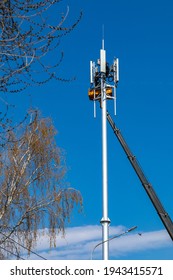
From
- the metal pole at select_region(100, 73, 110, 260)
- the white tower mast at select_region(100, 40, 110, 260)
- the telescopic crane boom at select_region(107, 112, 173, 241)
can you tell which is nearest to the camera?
the metal pole at select_region(100, 73, 110, 260)

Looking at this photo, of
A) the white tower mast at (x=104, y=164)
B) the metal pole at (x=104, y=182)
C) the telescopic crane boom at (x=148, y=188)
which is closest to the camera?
the metal pole at (x=104, y=182)

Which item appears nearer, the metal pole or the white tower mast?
the metal pole

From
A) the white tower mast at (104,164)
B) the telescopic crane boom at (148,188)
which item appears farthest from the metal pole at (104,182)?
the telescopic crane boom at (148,188)

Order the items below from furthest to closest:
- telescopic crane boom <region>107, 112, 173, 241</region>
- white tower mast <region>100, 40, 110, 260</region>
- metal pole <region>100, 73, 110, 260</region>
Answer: telescopic crane boom <region>107, 112, 173, 241</region> < white tower mast <region>100, 40, 110, 260</region> < metal pole <region>100, 73, 110, 260</region>

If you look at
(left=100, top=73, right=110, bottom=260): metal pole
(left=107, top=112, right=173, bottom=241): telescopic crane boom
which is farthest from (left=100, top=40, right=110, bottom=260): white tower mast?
(left=107, top=112, right=173, bottom=241): telescopic crane boom

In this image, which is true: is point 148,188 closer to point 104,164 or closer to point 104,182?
point 104,182

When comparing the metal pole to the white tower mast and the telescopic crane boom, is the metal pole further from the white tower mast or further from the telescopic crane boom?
the telescopic crane boom

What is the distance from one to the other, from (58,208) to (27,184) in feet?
4.83

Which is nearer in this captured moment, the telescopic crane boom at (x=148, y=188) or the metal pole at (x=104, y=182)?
the metal pole at (x=104, y=182)

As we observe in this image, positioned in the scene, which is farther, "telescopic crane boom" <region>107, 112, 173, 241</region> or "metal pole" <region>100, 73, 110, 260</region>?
"telescopic crane boom" <region>107, 112, 173, 241</region>

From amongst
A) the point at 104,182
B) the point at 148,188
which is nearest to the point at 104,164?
the point at 104,182

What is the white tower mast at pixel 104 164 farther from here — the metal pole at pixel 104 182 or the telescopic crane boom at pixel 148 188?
the telescopic crane boom at pixel 148 188

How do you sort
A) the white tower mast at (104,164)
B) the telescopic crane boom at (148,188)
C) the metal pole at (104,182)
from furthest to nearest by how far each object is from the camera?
the telescopic crane boom at (148,188), the white tower mast at (104,164), the metal pole at (104,182)
